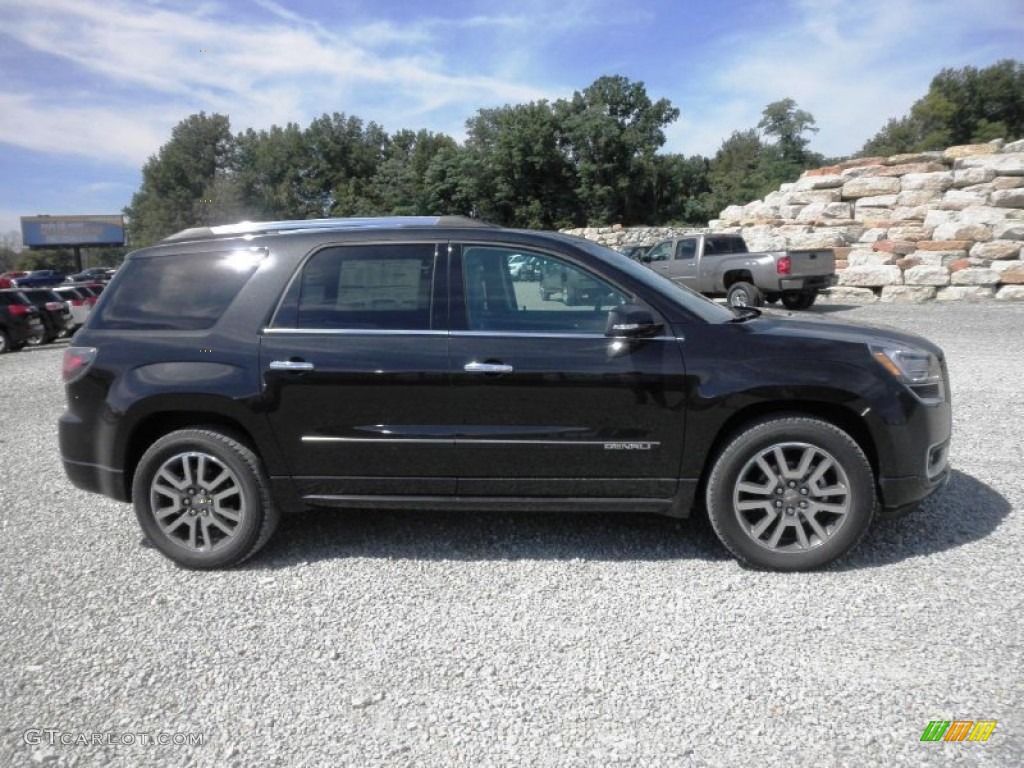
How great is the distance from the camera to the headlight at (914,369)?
3.66 m

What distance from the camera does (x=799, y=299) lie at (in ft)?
53.1

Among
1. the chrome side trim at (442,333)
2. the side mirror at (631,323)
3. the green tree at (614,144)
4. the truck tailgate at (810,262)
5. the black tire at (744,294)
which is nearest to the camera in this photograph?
the side mirror at (631,323)

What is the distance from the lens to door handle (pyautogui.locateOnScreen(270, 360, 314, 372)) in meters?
3.82

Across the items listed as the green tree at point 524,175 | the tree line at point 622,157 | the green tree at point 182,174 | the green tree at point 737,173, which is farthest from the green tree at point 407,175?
the green tree at point 182,174

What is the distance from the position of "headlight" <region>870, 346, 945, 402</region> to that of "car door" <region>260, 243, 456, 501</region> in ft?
7.33

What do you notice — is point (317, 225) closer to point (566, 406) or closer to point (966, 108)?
point (566, 406)

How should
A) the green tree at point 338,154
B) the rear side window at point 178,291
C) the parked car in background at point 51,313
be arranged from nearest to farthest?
the rear side window at point 178,291 < the parked car in background at point 51,313 < the green tree at point 338,154

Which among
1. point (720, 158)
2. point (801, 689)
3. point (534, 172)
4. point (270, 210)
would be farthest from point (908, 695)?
point (270, 210)

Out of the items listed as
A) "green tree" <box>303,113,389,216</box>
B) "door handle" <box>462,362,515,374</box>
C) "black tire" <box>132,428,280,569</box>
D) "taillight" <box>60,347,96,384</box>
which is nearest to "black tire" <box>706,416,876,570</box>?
"door handle" <box>462,362,515,374</box>

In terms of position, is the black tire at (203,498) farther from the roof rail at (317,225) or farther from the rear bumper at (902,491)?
the rear bumper at (902,491)

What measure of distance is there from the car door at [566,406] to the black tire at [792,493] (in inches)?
11.8

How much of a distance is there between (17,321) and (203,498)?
52.7 ft

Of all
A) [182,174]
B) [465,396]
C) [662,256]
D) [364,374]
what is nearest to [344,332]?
[364,374]

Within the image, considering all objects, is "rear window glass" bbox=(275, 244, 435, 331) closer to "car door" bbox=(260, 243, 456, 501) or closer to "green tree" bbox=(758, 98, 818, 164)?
"car door" bbox=(260, 243, 456, 501)
